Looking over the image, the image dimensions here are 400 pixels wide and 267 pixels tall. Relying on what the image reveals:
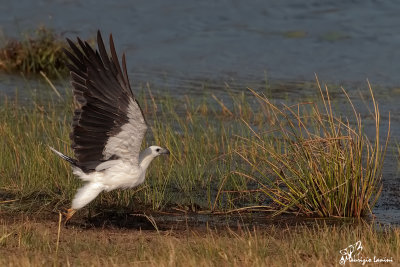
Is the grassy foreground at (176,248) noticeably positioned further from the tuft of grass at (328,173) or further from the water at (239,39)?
the water at (239,39)

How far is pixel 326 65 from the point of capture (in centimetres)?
1697

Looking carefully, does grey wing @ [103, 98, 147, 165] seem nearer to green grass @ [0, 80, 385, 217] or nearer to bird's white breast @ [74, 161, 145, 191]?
bird's white breast @ [74, 161, 145, 191]

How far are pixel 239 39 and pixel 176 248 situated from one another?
44.1 ft

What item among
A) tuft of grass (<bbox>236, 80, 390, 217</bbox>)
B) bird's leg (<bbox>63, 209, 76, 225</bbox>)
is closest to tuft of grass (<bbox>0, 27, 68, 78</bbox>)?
bird's leg (<bbox>63, 209, 76, 225</bbox>)

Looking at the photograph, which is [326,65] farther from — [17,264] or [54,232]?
[17,264]

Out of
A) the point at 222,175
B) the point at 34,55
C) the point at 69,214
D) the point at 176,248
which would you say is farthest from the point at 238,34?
the point at 176,248

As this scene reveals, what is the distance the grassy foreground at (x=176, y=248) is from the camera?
5797mm

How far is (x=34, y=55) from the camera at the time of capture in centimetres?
1553

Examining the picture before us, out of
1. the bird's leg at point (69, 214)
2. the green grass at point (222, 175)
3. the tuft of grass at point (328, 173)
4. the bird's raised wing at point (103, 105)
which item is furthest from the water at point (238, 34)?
the bird's raised wing at point (103, 105)

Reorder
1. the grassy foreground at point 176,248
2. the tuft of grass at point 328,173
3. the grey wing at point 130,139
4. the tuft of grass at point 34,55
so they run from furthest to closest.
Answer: the tuft of grass at point 34,55
the tuft of grass at point 328,173
the grey wing at point 130,139
the grassy foreground at point 176,248

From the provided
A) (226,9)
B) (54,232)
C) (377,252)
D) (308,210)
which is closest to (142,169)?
(54,232)

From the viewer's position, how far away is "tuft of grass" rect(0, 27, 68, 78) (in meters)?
15.3

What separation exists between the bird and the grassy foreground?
0.47 metres

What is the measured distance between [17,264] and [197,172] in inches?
137
